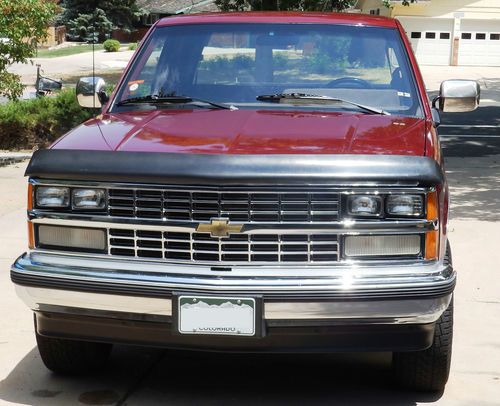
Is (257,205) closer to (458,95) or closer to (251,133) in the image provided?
(251,133)

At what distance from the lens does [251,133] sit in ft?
15.6

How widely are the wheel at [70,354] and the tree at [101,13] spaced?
52180mm

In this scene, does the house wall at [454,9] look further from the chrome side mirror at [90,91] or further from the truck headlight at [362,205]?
the truck headlight at [362,205]

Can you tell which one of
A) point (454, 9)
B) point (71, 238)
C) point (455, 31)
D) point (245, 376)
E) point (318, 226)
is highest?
point (318, 226)

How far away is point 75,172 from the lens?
443cm

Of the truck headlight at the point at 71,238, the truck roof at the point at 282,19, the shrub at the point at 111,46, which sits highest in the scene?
the truck roof at the point at 282,19

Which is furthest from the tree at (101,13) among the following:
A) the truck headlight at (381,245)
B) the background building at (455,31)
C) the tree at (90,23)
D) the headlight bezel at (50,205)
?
the truck headlight at (381,245)

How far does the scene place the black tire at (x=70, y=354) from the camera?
500cm

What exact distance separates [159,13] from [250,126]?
60.7 m

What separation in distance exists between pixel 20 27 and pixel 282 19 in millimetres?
7935

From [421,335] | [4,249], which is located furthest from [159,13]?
[421,335]

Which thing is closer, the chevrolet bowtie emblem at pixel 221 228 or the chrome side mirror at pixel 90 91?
the chevrolet bowtie emblem at pixel 221 228

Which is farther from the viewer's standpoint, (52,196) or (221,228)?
(52,196)

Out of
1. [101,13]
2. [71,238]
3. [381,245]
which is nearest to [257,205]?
[381,245]
